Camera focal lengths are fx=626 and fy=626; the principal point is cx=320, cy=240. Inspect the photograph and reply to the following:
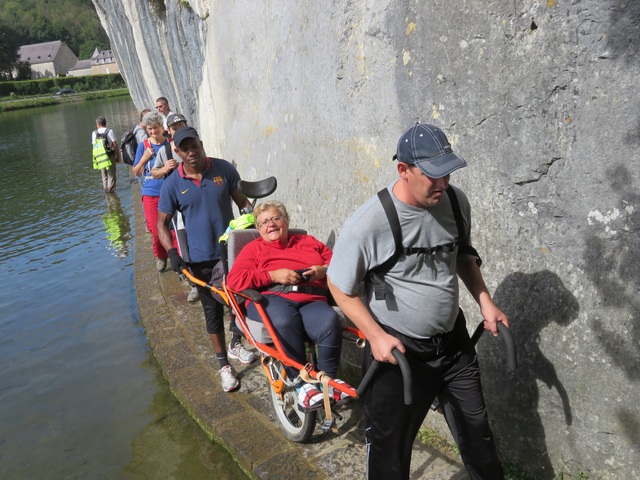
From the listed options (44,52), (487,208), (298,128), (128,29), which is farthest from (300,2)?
(44,52)

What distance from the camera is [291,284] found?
13.5ft

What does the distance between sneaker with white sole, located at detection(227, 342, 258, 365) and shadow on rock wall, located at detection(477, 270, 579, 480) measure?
8.12 ft

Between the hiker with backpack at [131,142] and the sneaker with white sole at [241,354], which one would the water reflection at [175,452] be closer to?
the sneaker with white sole at [241,354]

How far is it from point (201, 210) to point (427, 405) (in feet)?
9.09

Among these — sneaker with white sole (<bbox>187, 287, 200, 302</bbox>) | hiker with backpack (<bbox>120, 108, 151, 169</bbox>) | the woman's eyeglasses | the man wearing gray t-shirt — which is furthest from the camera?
hiker with backpack (<bbox>120, 108, 151, 169</bbox>)

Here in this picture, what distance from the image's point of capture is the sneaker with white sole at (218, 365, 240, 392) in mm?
5043

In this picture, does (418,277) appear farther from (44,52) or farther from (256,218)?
(44,52)

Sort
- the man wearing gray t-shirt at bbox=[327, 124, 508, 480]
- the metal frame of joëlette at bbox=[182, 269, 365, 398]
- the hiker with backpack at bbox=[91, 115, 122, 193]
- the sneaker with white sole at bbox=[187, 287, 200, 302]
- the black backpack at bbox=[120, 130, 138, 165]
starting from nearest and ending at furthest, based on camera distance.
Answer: the man wearing gray t-shirt at bbox=[327, 124, 508, 480], the metal frame of joëlette at bbox=[182, 269, 365, 398], the sneaker with white sole at bbox=[187, 287, 200, 302], the black backpack at bbox=[120, 130, 138, 165], the hiker with backpack at bbox=[91, 115, 122, 193]

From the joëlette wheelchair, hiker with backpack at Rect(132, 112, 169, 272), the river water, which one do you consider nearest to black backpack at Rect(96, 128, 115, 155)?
the river water

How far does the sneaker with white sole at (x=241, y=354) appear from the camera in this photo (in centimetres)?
550

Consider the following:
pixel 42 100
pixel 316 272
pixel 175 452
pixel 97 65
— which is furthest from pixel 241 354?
pixel 97 65

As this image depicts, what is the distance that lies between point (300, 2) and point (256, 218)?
197cm

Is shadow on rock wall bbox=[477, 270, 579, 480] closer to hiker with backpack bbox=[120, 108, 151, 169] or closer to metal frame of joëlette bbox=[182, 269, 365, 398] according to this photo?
metal frame of joëlette bbox=[182, 269, 365, 398]

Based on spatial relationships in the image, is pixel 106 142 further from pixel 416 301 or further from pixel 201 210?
pixel 416 301
